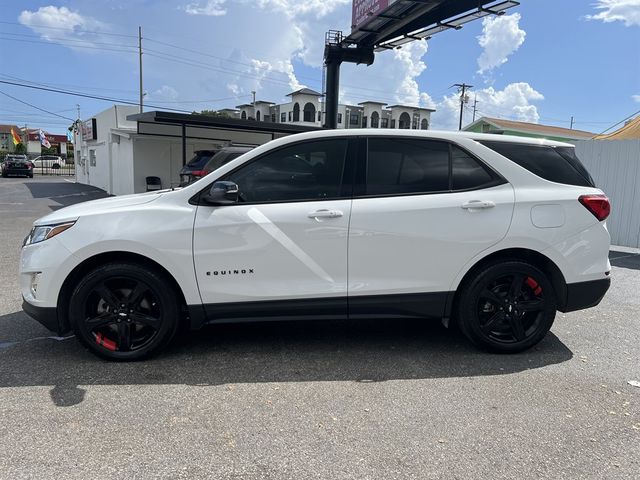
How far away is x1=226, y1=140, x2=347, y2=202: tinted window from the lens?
156 inches

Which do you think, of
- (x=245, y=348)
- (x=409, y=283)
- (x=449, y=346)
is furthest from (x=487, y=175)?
(x=245, y=348)

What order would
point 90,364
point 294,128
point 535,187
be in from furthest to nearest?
point 294,128, point 535,187, point 90,364

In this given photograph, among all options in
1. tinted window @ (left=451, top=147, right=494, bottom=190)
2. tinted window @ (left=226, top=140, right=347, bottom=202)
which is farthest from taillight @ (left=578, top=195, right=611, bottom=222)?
tinted window @ (left=226, top=140, right=347, bottom=202)

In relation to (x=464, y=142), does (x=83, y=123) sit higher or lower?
higher

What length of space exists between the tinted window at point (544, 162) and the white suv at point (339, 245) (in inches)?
0.5

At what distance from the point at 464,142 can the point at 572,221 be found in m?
1.10

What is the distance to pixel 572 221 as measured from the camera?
4137mm

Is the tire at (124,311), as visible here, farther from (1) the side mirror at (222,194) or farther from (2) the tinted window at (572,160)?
(2) the tinted window at (572,160)

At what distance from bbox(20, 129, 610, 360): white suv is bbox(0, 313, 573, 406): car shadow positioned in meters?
0.21

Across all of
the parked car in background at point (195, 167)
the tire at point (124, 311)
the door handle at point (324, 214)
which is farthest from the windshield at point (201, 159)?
the door handle at point (324, 214)

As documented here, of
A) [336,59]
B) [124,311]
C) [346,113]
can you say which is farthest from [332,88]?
[346,113]

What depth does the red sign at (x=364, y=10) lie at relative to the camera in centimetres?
2093

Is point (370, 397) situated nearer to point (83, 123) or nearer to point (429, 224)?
point (429, 224)

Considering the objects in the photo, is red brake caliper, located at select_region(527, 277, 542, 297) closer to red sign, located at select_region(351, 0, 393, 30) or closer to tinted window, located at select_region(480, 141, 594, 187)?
tinted window, located at select_region(480, 141, 594, 187)
